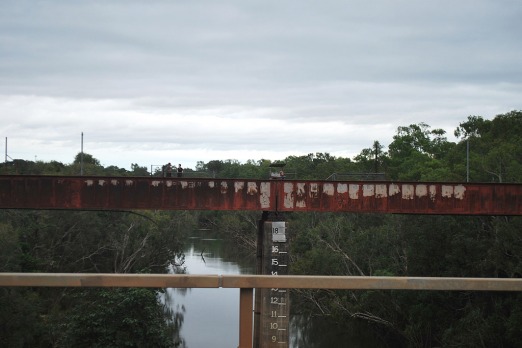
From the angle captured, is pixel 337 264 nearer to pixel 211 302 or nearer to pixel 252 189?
pixel 211 302

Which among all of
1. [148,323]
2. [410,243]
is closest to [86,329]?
[148,323]

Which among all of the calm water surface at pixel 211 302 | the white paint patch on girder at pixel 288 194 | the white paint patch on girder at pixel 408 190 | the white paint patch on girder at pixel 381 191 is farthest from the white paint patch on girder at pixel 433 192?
the calm water surface at pixel 211 302

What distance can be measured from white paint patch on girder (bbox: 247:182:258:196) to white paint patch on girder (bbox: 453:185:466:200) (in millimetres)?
7112

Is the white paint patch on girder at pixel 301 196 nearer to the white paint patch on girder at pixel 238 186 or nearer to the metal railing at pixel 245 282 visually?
the white paint patch on girder at pixel 238 186

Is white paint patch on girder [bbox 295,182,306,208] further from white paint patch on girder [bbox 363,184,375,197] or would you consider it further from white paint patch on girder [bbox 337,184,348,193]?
white paint patch on girder [bbox 363,184,375,197]

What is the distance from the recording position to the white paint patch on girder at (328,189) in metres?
24.3

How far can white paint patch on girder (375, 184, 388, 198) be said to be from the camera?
2416 cm

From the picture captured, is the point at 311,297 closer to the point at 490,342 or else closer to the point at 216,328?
the point at 216,328

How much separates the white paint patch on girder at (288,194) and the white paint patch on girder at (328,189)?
1.20 m

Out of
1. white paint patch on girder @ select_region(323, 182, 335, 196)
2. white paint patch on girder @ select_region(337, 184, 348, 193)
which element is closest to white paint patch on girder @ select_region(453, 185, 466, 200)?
white paint patch on girder @ select_region(337, 184, 348, 193)

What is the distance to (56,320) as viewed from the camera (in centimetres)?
3578

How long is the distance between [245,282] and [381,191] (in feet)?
66.1

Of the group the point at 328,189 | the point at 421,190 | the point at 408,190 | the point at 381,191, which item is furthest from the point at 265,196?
the point at 421,190

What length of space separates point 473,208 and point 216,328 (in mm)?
20000
